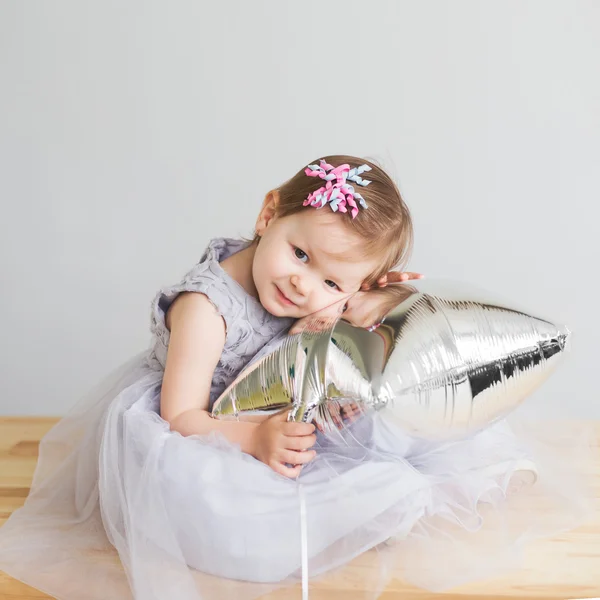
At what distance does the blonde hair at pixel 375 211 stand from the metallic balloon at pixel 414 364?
11 cm

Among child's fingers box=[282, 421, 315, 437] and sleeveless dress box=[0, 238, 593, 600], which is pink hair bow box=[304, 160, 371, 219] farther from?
child's fingers box=[282, 421, 315, 437]

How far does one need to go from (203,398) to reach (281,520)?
0.89ft

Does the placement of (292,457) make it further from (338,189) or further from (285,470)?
(338,189)

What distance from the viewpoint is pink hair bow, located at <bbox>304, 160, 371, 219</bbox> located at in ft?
4.28

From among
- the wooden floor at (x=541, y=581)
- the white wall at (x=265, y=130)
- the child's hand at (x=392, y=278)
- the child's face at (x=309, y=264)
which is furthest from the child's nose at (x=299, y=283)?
the white wall at (x=265, y=130)

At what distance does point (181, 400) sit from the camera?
50.9 inches

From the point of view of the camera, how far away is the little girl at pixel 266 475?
1129 millimetres

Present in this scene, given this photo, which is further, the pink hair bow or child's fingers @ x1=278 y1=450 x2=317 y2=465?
the pink hair bow

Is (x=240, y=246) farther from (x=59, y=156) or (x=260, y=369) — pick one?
(x=59, y=156)

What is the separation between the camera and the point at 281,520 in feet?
3.69

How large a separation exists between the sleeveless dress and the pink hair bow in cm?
23

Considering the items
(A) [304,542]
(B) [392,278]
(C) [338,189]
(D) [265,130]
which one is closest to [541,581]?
(A) [304,542]

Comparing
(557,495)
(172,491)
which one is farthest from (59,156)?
(557,495)

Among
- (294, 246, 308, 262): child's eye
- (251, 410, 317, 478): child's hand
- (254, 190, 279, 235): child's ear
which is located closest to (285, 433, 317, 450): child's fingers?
(251, 410, 317, 478): child's hand
